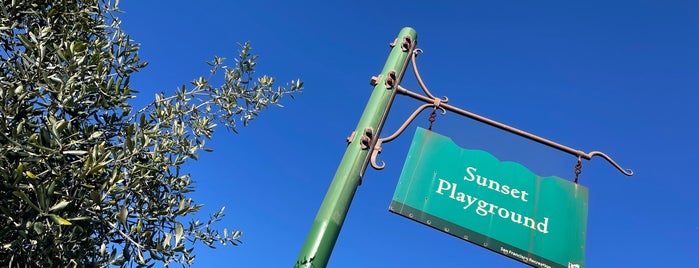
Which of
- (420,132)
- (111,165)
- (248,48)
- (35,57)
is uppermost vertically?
(248,48)

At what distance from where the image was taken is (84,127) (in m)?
4.29

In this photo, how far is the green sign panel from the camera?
3.61 m

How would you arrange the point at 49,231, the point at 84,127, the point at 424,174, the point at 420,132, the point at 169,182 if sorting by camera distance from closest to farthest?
the point at 49,231, the point at 424,174, the point at 420,132, the point at 84,127, the point at 169,182

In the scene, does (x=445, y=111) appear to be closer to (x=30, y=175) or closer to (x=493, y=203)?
(x=493, y=203)

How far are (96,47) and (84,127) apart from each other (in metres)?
0.96

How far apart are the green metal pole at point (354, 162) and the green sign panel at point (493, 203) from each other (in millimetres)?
431

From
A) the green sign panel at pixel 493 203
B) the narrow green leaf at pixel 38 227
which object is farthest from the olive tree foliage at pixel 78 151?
the green sign panel at pixel 493 203

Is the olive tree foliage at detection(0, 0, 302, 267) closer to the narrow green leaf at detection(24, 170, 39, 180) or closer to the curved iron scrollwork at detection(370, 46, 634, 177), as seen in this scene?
the narrow green leaf at detection(24, 170, 39, 180)

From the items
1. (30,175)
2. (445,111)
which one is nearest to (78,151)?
(30,175)

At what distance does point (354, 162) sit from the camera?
330 cm

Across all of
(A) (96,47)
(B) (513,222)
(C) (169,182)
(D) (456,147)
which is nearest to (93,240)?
(C) (169,182)

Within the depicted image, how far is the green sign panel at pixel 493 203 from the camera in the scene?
A: 3.61 m

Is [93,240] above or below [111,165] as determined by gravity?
below

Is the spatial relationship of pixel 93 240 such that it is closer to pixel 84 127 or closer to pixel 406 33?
pixel 84 127
